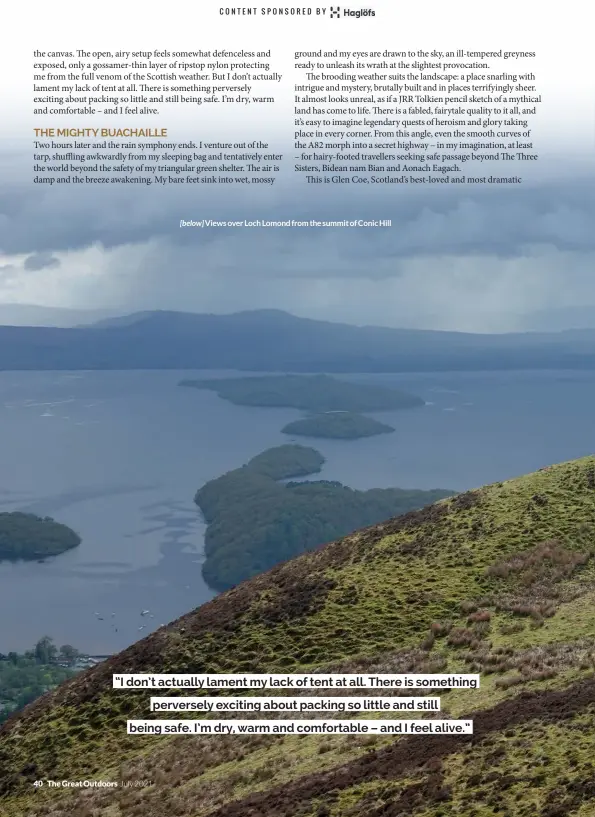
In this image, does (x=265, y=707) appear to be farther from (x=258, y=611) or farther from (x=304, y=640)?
(x=258, y=611)

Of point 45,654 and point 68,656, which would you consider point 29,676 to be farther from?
point 68,656

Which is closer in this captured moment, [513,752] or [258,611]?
[513,752]

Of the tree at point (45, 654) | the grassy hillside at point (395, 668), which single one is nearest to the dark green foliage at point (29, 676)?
the tree at point (45, 654)

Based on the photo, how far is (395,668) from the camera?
25.0 meters

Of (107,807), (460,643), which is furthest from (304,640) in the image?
(107,807)

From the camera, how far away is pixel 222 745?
22.3 meters

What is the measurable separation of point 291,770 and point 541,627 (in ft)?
29.6

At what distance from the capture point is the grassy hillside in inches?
646

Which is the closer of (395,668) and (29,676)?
(395,668)

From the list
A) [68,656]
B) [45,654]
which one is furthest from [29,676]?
[68,656]

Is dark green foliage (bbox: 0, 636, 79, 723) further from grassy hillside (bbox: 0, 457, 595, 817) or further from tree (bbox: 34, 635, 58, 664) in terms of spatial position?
grassy hillside (bbox: 0, 457, 595, 817)

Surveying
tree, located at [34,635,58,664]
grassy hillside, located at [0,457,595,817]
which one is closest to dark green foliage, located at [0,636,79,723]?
tree, located at [34,635,58,664]

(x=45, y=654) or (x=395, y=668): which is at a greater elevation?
(x=395, y=668)

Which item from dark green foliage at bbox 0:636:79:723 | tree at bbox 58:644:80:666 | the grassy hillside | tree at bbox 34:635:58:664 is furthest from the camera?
tree at bbox 58:644:80:666
